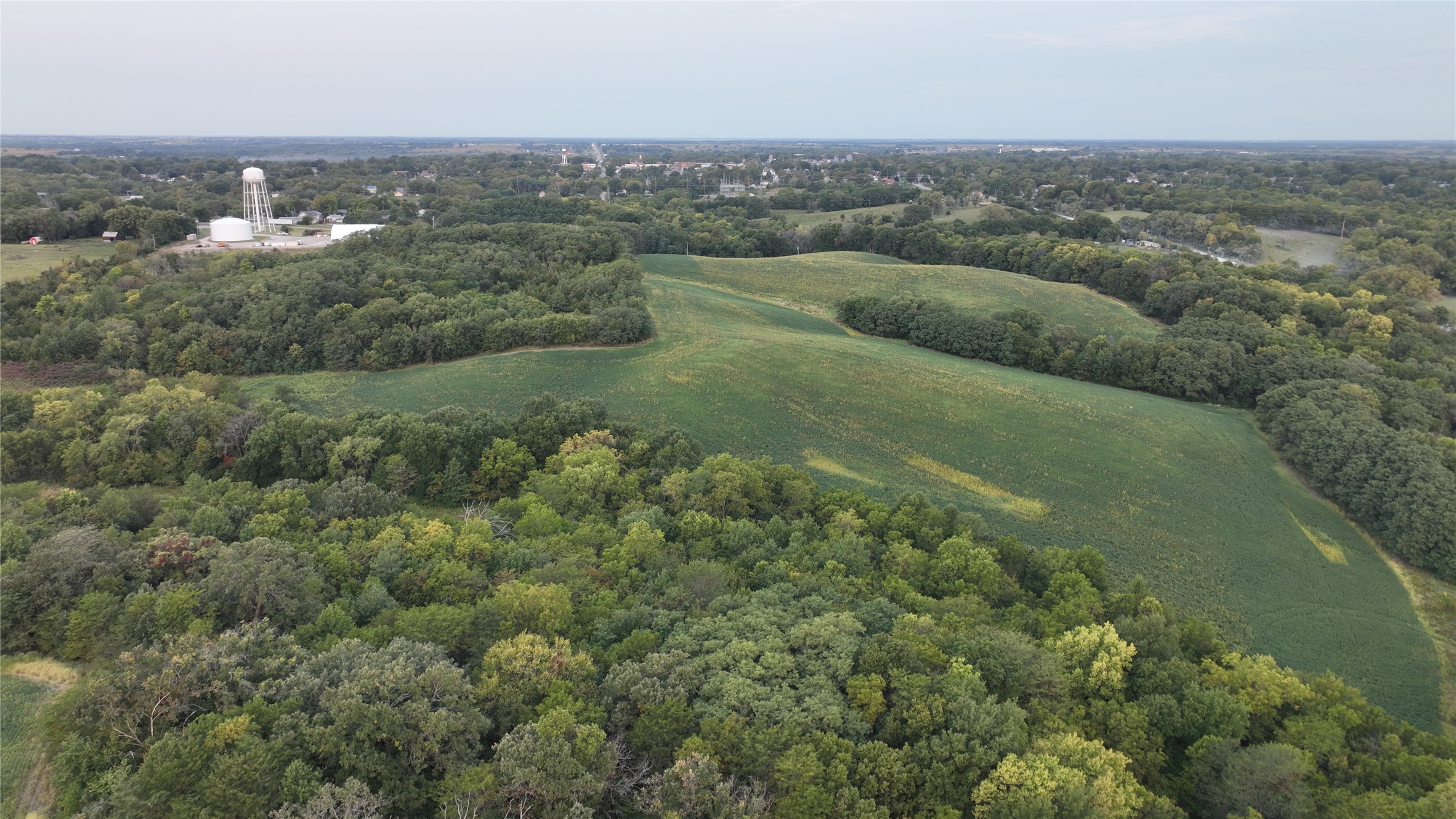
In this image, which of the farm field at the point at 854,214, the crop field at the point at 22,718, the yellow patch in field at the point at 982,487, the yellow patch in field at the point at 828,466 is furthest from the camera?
the farm field at the point at 854,214

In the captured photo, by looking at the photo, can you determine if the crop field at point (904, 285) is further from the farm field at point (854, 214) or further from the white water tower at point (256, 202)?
the white water tower at point (256, 202)

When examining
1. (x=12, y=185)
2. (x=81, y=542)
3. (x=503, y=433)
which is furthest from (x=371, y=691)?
(x=12, y=185)

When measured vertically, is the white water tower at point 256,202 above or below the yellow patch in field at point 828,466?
above


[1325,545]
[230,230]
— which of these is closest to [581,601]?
[1325,545]

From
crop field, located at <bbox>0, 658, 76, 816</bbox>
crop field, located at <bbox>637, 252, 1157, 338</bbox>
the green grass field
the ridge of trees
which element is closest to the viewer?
the ridge of trees

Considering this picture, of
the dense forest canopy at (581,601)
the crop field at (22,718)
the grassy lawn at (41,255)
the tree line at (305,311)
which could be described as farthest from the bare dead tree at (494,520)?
the grassy lawn at (41,255)

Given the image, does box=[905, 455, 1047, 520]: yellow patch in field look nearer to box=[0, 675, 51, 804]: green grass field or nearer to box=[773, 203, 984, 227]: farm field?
box=[0, 675, 51, 804]: green grass field

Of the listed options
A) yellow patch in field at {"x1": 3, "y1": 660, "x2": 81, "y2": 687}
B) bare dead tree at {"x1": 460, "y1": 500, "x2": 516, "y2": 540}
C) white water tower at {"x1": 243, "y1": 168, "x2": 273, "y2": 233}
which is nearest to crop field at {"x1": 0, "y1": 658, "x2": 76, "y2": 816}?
yellow patch in field at {"x1": 3, "y1": 660, "x2": 81, "y2": 687}
